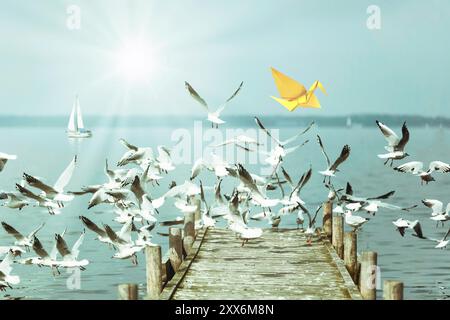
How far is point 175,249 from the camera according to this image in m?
14.1

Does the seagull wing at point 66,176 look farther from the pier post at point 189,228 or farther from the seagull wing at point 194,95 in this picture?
the pier post at point 189,228

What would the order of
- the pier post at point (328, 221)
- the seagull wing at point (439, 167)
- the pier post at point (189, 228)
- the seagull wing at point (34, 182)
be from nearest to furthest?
the seagull wing at point (34, 182) < the seagull wing at point (439, 167) < the pier post at point (189, 228) < the pier post at point (328, 221)

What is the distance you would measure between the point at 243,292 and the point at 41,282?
413 inches

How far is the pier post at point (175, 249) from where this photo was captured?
14.0m

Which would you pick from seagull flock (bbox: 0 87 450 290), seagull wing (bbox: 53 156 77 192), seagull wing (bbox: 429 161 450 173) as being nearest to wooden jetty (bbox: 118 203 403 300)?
seagull flock (bbox: 0 87 450 290)

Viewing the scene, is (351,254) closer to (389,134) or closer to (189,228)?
(389,134)

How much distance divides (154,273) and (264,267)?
2385 mm

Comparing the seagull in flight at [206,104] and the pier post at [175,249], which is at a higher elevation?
the seagull in flight at [206,104]

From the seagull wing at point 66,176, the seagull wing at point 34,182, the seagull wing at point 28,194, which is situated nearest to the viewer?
the seagull wing at point 34,182

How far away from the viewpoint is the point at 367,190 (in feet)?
166

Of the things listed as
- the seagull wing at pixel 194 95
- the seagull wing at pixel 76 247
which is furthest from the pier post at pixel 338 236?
the seagull wing at pixel 76 247

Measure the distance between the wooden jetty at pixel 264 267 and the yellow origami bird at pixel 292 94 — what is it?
7.23ft

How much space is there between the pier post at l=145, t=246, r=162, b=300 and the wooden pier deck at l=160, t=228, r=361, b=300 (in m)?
0.14
